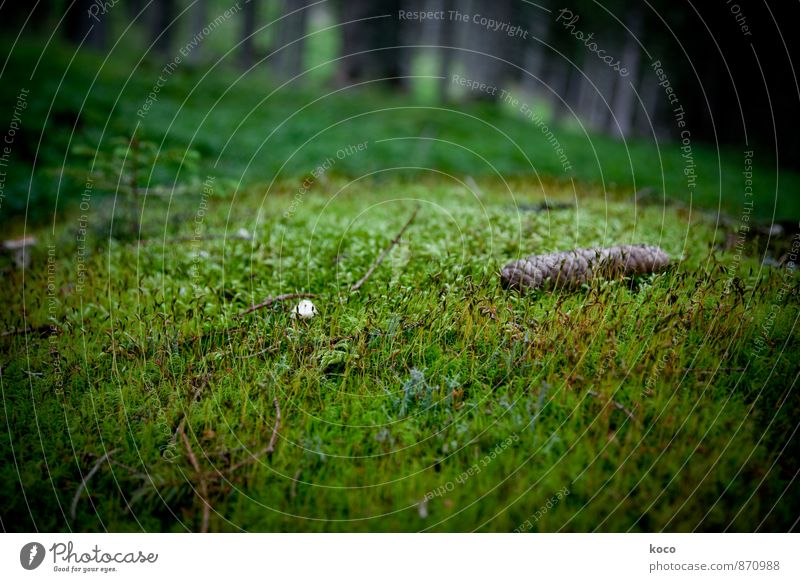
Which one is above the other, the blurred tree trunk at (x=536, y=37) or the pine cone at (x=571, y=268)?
the blurred tree trunk at (x=536, y=37)

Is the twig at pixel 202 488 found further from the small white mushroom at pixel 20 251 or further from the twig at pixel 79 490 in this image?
the small white mushroom at pixel 20 251

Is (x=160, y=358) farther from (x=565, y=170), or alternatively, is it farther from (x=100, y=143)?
(x=565, y=170)

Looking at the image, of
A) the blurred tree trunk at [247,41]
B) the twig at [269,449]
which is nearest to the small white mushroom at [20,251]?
the twig at [269,449]

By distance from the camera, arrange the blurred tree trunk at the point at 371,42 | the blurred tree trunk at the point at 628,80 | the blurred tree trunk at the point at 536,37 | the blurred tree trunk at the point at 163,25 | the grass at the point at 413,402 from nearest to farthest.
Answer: the grass at the point at 413,402 < the blurred tree trunk at the point at 371,42 < the blurred tree trunk at the point at 628,80 < the blurred tree trunk at the point at 163,25 < the blurred tree trunk at the point at 536,37

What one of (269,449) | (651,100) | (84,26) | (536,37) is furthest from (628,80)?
(269,449)
